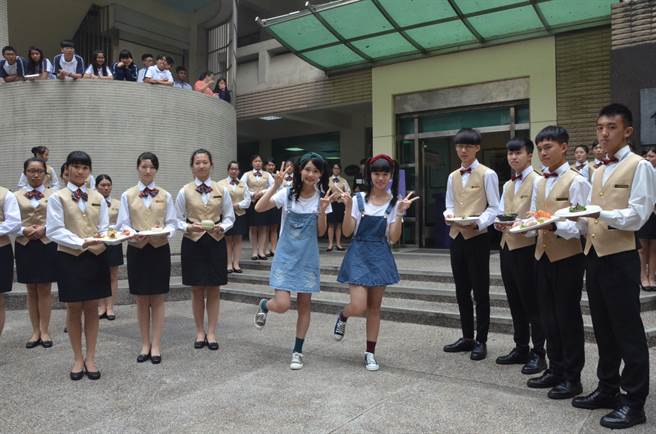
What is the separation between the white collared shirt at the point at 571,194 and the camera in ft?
11.6

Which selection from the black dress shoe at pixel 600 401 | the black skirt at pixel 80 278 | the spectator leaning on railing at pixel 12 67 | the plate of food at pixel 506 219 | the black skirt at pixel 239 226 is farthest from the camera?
the spectator leaning on railing at pixel 12 67

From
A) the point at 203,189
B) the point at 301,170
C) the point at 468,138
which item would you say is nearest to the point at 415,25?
the point at 468,138

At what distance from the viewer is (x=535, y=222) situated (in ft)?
11.9

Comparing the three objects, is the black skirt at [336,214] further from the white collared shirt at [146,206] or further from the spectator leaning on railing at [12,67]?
the spectator leaning on railing at [12,67]

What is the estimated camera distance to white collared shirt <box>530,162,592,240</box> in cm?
353

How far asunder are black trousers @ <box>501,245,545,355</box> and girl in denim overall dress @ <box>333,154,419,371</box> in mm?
945

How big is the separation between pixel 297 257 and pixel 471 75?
284 inches

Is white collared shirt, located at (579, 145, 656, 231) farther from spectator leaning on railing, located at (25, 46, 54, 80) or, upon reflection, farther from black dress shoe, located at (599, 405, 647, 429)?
spectator leaning on railing, located at (25, 46, 54, 80)

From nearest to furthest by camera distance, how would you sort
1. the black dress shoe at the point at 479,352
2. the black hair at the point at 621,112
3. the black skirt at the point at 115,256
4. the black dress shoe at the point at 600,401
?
the black hair at the point at 621,112 < the black dress shoe at the point at 600,401 < the black dress shoe at the point at 479,352 < the black skirt at the point at 115,256

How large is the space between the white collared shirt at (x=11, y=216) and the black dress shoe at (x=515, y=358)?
4.56 meters

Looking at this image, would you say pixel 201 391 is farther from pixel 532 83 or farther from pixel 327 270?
pixel 532 83

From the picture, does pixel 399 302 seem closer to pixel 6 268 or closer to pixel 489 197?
pixel 489 197

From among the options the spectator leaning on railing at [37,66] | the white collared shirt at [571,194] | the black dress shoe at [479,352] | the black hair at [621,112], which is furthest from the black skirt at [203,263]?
the spectator leaning on railing at [37,66]

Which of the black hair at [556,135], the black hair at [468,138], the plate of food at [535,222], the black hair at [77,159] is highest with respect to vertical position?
→ the black hair at [468,138]
